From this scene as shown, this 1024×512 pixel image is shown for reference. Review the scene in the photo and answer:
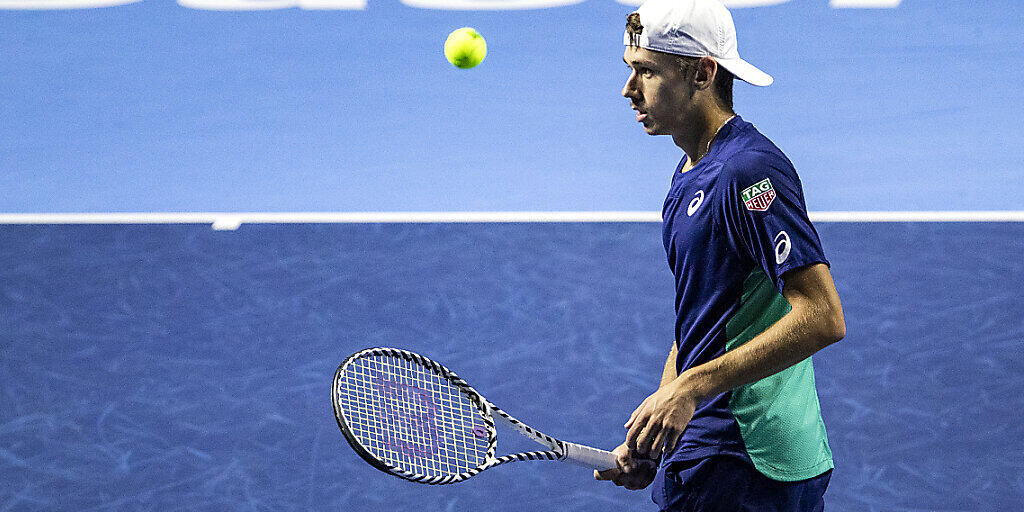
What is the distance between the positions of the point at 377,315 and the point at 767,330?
2.43 meters

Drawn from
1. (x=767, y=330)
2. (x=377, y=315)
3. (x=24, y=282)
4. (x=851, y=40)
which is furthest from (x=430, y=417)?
(x=851, y=40)

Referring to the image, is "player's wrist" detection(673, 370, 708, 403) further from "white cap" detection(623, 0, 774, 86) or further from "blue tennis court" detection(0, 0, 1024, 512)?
"blue tennis court" detection(0, 0, 1024, 512)

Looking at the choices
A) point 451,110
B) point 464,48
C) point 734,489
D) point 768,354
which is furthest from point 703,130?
point 451,110

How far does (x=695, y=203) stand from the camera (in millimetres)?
1893

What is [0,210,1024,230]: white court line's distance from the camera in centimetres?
413

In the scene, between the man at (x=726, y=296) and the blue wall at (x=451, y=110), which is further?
the blue wall at (x=451, y=110)

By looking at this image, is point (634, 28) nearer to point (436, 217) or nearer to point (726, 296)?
point (726, 296)

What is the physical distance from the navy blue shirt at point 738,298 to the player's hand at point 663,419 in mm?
137

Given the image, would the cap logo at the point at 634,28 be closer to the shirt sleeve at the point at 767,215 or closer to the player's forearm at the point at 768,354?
the shirt sleeve at the point at 767,215

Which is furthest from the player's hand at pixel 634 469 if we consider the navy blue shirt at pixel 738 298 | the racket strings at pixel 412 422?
the racket strings at pixel 412 422

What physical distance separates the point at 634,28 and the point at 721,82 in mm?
190

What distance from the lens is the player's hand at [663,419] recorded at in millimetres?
1775

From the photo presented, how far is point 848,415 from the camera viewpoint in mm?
3727

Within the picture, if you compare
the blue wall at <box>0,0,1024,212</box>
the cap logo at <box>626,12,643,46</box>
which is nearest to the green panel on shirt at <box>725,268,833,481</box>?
the cap logo at <box>626,12,643,46</box>
